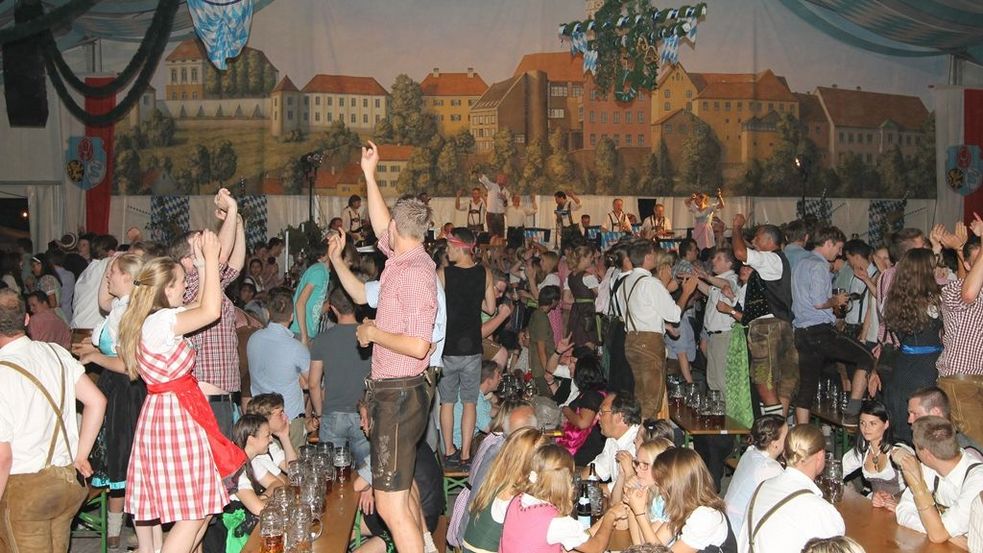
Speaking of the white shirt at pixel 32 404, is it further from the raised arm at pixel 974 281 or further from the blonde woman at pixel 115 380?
the raised arm at pixel 974 281

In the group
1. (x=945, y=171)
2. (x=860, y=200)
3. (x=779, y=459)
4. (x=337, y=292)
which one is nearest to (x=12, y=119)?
(x=337, y=292)

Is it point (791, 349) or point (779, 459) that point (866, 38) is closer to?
point (791, 349)

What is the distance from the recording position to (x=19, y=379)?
13.9 ft

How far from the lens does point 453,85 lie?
67.7 ft

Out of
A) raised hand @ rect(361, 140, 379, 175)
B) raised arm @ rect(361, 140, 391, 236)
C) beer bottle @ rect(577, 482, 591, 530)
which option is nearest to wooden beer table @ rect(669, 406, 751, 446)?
beer bottle @ rect(577, 482, 591, 530)

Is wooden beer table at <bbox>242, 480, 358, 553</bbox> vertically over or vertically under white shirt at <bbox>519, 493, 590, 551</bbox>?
under

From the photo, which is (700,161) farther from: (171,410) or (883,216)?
(171,410)

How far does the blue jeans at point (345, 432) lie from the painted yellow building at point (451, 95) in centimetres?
1487

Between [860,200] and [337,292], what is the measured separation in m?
17.4

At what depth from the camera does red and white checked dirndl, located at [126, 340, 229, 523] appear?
4.22 meters

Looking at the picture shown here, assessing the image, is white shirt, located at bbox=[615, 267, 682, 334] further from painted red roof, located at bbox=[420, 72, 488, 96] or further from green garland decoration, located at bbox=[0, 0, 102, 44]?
painted red roof, located at bbox=[420, 72, 488, 96]

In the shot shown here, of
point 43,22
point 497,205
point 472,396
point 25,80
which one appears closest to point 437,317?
point 472,396

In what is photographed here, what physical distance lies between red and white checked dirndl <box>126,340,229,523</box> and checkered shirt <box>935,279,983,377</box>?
170 inches

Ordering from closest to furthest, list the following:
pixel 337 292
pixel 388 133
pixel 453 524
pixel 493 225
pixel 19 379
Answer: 1. pixel 19 379
2. pixel 453 524
3. pixel 337 292
4. pixel 493 225
5. pixel 388 133
